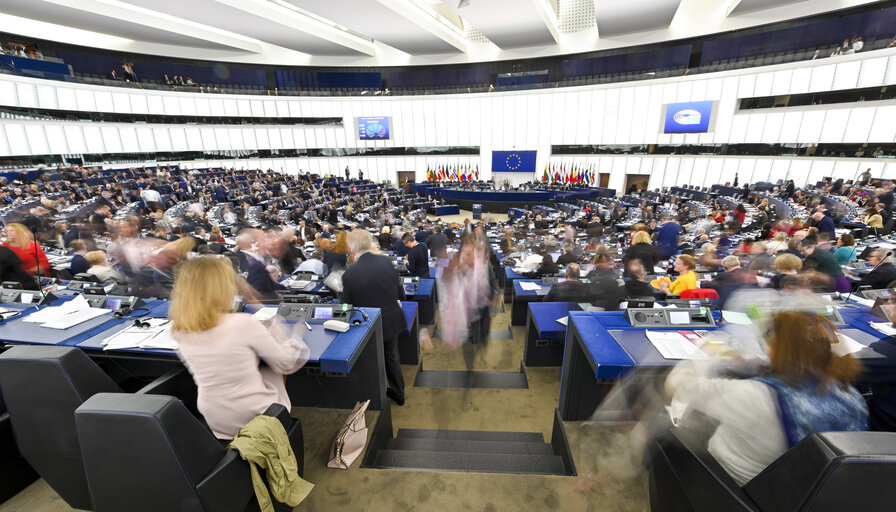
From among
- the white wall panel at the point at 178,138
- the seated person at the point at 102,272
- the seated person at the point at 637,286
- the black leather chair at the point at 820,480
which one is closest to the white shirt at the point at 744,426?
the black leather chair at the point at 820,480

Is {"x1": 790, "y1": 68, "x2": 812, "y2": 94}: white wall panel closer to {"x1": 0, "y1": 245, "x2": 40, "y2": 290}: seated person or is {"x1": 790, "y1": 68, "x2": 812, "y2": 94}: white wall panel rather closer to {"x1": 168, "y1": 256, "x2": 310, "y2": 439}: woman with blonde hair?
{"x1": 168, "y1": 256, "x2": 310, "y2": 439}: woman with blonde hair

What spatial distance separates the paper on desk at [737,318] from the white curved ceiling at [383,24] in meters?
16.8

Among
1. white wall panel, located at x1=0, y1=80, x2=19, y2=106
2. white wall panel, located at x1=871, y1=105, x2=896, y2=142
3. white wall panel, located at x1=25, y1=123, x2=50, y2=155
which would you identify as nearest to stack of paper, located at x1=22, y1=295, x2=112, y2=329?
white wall panel, located at x1=0, y1=80, x2=19, y2=106

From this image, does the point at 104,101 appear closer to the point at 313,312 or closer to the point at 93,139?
the point at 93,139

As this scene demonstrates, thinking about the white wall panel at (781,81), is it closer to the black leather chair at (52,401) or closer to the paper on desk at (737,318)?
the paper on desk at (737,318)

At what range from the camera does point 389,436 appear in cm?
304

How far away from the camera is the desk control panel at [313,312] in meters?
2.90

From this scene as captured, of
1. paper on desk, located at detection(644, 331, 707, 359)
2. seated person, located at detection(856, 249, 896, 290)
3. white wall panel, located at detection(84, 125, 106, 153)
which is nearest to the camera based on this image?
paper on desk, located at detection(644, 331, 707, 359)

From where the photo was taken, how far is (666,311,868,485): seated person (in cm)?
139

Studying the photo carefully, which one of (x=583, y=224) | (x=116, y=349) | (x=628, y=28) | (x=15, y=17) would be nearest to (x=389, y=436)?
(x=116, y=349)

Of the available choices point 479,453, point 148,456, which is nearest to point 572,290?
point 479,453

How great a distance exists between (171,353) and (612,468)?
125 inches

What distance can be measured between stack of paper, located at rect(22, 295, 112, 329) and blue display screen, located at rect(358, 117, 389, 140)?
25.9 meters

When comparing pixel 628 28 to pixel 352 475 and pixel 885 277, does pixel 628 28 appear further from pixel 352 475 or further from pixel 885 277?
pixel 352 475
